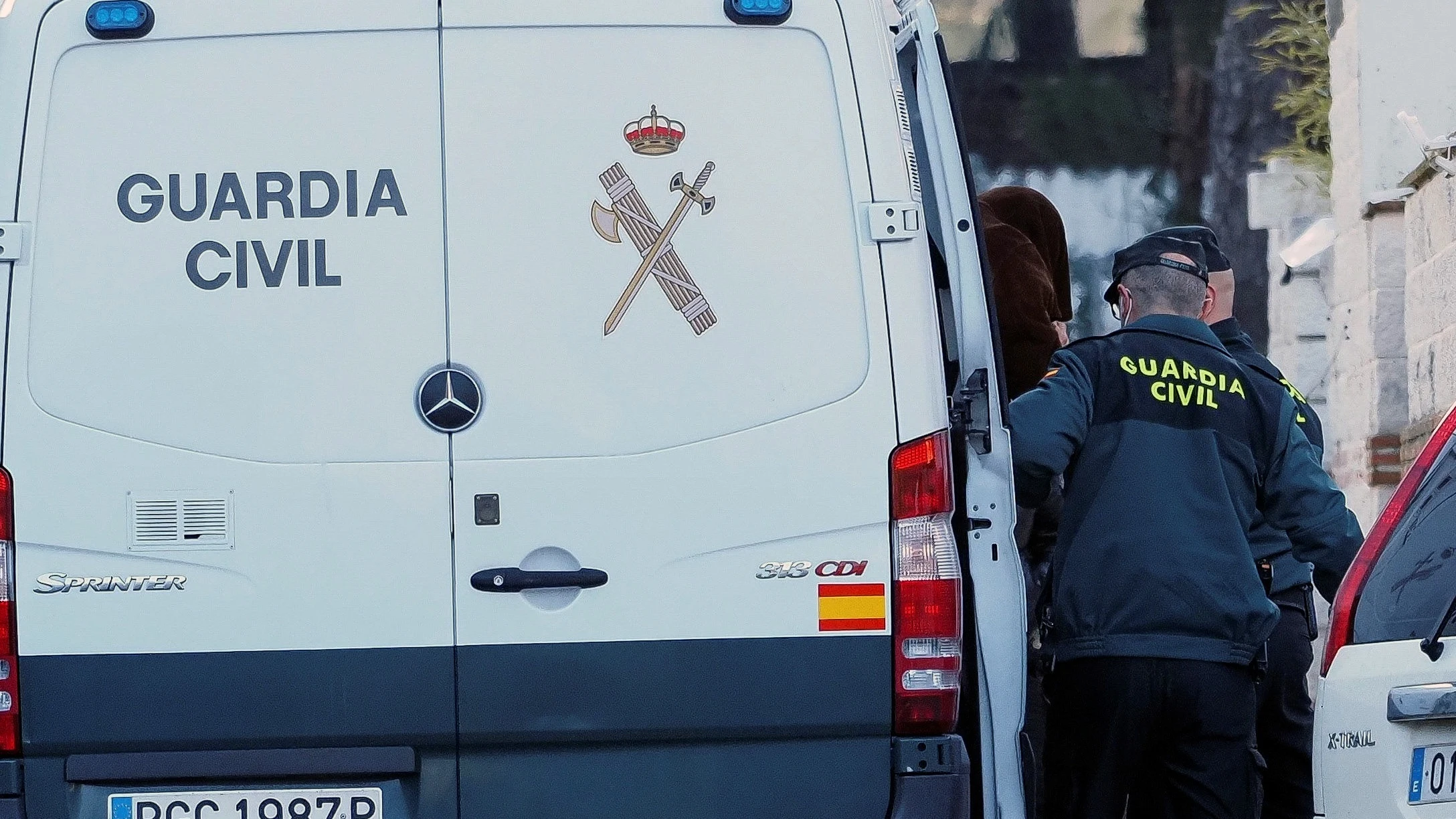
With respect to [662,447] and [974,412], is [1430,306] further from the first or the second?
[662,447]

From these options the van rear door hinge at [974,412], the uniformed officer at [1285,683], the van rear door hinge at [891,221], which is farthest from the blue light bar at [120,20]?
the uniformed officer at [1285,683]

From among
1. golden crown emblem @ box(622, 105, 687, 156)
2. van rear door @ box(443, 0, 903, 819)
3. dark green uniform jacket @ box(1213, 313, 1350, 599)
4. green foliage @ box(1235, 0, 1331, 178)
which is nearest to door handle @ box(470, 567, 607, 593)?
van rear door @ box(443, 0, 903, 819)

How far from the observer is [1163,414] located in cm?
414

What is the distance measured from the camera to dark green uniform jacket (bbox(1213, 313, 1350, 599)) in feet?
14.5

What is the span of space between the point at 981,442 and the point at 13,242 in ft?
5.96

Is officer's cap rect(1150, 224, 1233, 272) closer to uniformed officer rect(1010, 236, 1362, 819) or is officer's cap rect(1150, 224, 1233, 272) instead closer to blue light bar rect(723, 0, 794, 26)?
uniformed officer rect(1010, 236, 1362, 819)

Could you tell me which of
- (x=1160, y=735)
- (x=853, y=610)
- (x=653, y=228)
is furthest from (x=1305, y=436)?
(x=653, y=228)

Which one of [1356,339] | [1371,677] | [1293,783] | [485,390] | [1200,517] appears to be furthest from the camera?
[1356,339]

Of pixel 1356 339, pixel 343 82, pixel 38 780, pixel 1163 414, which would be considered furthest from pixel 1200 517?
pixel 1356 339

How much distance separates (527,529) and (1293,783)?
2.46m

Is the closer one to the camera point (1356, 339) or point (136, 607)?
point (136, 607)

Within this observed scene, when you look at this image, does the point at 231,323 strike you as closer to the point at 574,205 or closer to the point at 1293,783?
the point at 574,205

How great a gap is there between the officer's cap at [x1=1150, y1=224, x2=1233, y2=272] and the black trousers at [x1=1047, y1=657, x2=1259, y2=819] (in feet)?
3.41

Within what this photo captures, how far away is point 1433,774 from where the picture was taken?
2.84 metres
